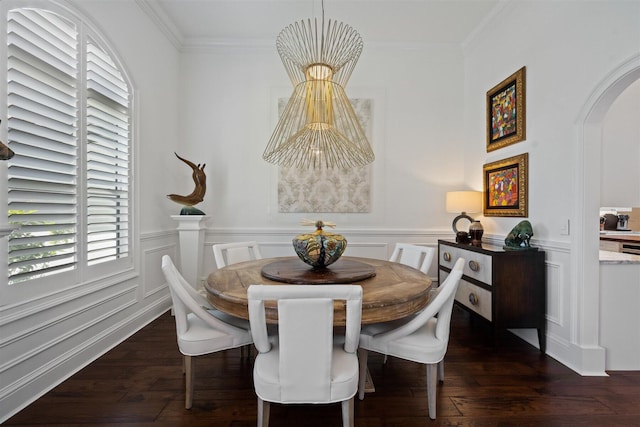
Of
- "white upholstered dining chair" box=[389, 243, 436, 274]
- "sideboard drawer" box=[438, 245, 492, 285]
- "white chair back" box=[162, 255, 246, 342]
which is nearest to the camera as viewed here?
"white chair back" box=[162, 255, 246, 342]

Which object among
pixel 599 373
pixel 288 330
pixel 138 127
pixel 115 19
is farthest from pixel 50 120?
pixel 599 373

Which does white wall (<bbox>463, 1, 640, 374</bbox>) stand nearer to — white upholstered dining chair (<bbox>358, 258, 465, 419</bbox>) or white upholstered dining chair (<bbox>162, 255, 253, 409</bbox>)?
white upholstered dining chair (<bbox>358, 258, 465, 419</bbox>)

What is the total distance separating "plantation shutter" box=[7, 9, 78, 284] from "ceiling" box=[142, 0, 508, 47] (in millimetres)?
1382

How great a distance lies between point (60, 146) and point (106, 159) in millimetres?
478

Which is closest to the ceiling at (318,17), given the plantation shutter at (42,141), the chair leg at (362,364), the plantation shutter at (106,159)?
the plantation shutter at (106,159)

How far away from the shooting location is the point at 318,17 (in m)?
3.16

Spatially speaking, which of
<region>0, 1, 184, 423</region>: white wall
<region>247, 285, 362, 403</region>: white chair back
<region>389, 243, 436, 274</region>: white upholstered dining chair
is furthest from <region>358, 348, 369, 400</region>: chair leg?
<region>0, 1, 184, 423</region>: white wall

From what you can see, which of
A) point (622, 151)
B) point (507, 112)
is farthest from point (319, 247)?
point (622, 151)

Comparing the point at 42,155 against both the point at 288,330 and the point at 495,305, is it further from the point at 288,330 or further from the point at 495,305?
the point at 495,305

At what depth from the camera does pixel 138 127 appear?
9.41 ft

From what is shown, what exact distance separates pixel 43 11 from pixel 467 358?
374 centimetres

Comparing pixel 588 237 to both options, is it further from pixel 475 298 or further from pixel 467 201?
pixel 467 201

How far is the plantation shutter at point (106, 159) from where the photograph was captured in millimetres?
2248

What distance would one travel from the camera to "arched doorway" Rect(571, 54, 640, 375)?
2084mm
